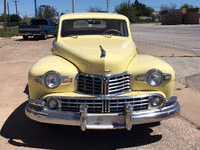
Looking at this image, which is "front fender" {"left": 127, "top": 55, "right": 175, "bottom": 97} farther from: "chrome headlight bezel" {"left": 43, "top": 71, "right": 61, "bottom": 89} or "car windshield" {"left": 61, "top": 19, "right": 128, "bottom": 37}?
"car windshield" {"left": 61, "top": 19, "right": 128, "bottom": 37}

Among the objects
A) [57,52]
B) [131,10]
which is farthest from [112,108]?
[131,10]

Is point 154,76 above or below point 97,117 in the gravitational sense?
above

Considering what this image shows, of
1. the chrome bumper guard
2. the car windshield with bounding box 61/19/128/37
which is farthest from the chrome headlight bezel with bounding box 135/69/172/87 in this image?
the car windshield with bounding box 61/19/128/37

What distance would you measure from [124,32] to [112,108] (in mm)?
2134

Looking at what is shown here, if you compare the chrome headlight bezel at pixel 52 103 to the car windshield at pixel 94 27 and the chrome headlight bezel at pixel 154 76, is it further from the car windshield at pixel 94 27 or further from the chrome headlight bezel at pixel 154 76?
the car windshield at pixel 94 27

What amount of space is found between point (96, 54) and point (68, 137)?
4.13ft

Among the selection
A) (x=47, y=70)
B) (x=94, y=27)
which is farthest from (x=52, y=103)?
(x=94, y=27)

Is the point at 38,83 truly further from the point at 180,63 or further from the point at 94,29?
the point at 180,63

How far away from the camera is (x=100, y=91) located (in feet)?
10.2

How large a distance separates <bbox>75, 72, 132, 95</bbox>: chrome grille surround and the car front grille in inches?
4.0

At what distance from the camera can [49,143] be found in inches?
133

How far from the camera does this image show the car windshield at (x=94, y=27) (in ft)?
15.6

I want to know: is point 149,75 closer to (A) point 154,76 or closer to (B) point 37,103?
(A) point 154,76

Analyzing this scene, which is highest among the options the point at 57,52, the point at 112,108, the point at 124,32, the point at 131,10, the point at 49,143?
the point at 131,10
